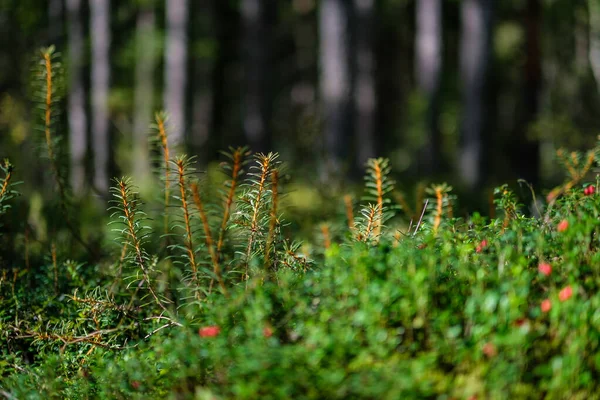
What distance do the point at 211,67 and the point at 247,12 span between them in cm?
1323

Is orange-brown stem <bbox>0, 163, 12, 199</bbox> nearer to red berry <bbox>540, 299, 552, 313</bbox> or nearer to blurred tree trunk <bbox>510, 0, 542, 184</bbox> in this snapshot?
red berry <bbox>540, 299, 552, 313</bbox>

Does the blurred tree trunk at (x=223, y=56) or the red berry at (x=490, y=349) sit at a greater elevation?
the blurred tree trunk at (x=223, y=56)

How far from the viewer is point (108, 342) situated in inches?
108

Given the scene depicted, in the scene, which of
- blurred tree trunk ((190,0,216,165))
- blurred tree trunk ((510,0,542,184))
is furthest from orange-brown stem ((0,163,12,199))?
blurred tree trunk ((190,0,216,165))

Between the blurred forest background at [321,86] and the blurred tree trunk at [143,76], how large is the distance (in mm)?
66

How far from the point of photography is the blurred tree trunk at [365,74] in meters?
15.2

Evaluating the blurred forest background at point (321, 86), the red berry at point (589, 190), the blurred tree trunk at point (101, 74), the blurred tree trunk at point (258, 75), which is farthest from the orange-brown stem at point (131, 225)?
the blurred tree trunk at point (101, 74)

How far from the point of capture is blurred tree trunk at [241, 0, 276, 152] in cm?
1185

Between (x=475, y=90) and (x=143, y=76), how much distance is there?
12.8 m

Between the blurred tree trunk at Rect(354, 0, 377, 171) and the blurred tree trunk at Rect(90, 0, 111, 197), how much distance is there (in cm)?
543

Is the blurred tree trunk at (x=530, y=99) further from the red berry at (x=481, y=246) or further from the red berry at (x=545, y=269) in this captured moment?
the red berry at (x=545, y=269)

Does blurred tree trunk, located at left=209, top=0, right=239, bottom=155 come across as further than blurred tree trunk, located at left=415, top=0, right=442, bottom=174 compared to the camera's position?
Yes

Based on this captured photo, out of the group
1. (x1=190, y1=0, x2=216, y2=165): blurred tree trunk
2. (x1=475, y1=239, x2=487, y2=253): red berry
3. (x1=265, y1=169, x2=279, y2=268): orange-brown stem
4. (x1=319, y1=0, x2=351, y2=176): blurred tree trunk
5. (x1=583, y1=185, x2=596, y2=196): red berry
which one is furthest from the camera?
(x1=190, y1=0, x2=216, y2=165): blurred tree trunk

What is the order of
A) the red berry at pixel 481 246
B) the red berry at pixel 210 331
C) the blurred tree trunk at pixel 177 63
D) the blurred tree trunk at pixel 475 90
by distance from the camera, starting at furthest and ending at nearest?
1. the blurred tree trunk at pixel 177 63
2. the blurred tree trunk at pixel 475 90
3. the red berry at pixel 481 246
4. the red berry at pixel 210 331
